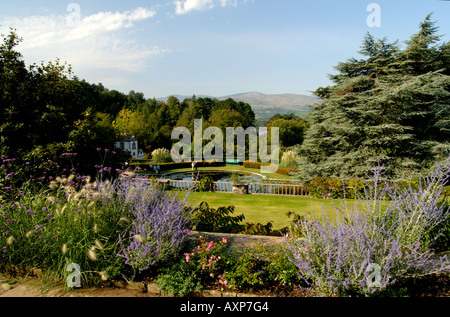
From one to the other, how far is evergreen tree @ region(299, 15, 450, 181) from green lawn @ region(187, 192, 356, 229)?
4988 mm

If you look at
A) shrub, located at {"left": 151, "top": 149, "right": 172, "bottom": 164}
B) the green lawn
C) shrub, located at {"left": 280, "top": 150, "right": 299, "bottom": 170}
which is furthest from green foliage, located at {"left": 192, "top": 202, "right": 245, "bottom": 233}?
shrub, located at {"left": 151, "top": 149, "right": 172, "bottom": 164}

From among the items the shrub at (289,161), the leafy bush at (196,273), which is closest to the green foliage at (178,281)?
the leafy bush at (196,273)

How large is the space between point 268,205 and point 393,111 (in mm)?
8845

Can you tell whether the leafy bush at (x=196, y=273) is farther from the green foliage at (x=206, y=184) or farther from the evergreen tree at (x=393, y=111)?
the evergreen tree at (x=393, y=111)

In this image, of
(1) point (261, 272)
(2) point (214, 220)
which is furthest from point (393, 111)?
(1) point (261, 272)

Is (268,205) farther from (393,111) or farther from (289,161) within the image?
(289,161)

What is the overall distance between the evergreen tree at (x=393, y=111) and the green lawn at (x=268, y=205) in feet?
16.4

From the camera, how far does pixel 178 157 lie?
107 ft

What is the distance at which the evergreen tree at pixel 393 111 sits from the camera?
14.1m

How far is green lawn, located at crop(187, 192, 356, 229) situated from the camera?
9047 millimetres

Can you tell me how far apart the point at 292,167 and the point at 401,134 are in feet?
37.9

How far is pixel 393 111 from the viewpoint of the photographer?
1455 centimetres

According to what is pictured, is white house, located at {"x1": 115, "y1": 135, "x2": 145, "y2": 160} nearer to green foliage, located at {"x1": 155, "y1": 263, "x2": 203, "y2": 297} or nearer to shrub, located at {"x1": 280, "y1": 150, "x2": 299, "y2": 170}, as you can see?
shrub, located at {"x1": 280, "y1": 150, "x2": 299, "y2": 170}

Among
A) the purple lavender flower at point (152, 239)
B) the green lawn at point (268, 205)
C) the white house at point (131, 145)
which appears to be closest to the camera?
the purple lavender flower at point (152, 239)
